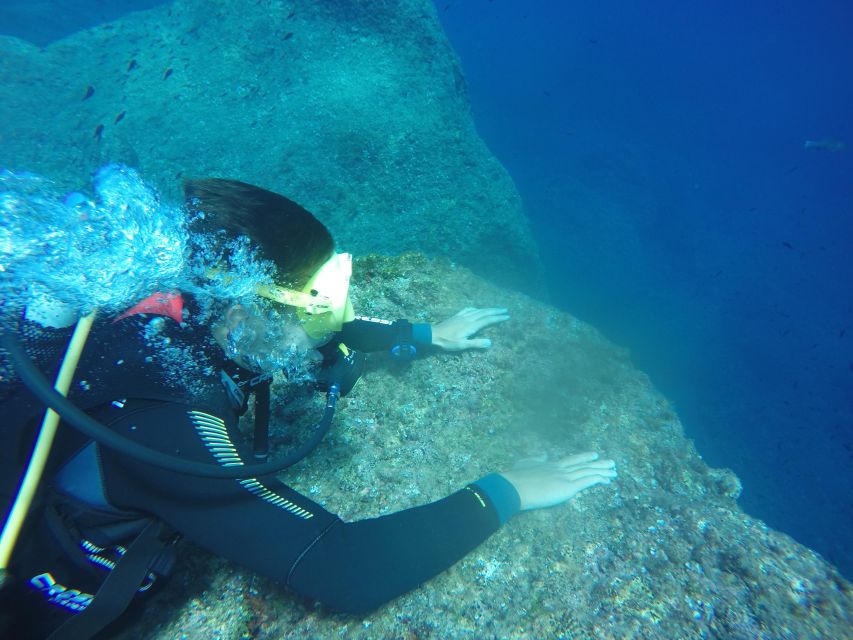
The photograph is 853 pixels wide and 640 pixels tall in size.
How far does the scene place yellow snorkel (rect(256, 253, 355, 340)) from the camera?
1.82 metres

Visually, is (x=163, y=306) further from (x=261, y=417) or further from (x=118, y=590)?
(x=118, y=590)

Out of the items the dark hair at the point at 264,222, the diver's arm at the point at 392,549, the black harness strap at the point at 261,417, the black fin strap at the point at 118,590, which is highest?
the dark hair at the point at 264,222

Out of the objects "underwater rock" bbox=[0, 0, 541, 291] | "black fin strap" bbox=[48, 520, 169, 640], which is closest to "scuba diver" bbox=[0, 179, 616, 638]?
"black fin strap" bbox=[48, 520, 169, 640]

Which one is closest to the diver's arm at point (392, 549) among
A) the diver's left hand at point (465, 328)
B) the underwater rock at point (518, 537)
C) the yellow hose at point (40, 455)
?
the underwater rock at point (518, 537)

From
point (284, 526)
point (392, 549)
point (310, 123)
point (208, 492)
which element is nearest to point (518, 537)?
point (392, 549)

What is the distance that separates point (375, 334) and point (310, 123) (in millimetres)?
5507

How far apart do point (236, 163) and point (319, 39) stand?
330 centimetres

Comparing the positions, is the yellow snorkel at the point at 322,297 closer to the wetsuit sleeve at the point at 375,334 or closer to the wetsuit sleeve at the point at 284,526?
the wetsuit sleeve at the point at 284,526

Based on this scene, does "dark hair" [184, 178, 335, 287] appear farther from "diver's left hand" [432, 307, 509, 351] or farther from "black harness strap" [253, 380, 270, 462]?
"diver's left hand" [432, 307, 509, 351]

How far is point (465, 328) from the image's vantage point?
384 centimetres

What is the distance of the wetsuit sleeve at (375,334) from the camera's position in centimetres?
314

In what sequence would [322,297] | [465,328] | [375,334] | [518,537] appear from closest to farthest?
[322,297] → [518,537] → [375,334] → [465,328]

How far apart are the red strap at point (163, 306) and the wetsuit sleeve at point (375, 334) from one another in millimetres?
1490

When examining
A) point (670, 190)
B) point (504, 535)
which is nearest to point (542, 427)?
point (504, 535)
